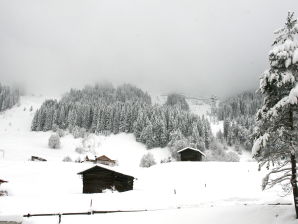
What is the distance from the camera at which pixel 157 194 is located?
44062 millimetres

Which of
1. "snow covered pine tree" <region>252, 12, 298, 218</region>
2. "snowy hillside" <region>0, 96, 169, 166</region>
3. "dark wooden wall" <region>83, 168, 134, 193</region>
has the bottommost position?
"dark wooden wall" <region>83, 168, 134, 193</region>

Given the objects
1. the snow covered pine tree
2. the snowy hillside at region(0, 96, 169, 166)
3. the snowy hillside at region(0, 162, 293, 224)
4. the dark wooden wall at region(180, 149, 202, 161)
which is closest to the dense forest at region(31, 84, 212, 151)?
the snowy hillside at region(0, 96, 169, 166)

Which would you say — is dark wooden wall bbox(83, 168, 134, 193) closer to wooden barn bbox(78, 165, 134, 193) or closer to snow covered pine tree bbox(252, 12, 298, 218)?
wooden barn bbox(78, 165, 134, 193)

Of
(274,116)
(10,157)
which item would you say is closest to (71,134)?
(10,157)

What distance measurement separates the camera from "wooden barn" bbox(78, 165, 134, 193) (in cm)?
5181

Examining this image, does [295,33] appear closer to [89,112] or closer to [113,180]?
[113,180]

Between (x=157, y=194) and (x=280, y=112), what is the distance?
29.5 m

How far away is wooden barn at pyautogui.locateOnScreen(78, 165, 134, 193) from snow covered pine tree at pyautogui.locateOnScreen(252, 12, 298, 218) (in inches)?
1487

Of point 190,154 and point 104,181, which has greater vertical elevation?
point 190,154

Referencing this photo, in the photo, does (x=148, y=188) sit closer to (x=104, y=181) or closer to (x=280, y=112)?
(x=104, y=181)

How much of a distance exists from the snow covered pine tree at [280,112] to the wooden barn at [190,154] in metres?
70.3

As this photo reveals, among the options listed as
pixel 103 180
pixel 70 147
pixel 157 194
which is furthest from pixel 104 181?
pixel 70 147

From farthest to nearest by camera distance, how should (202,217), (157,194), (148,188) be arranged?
(148,188) < (157,194) < (202,217)

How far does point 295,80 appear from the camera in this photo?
17.2 metres
